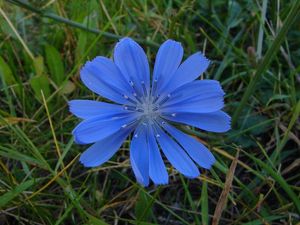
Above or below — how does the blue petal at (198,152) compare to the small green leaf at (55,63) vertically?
below

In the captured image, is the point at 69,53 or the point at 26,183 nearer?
the point at 26,183

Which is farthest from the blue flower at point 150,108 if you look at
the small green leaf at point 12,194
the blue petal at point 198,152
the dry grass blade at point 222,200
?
the small green leaf at point 12,194

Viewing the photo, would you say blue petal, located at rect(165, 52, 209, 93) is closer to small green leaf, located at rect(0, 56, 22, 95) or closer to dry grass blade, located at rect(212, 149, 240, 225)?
A: dry grass blade, located at rect(212, 149, 240, 225)

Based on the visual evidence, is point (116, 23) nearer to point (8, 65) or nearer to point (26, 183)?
point (8, 65)

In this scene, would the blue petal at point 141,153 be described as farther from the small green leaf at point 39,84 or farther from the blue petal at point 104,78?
the small green leaf at point 39,84

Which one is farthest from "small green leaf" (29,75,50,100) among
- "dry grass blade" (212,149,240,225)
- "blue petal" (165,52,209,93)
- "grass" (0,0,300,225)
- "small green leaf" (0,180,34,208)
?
"dry grass blade" (212,149,240,225)

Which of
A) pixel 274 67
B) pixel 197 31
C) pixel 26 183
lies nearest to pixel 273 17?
pixel 274 67

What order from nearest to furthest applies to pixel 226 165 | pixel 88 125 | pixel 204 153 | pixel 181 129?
1. pixel 88 125
2. pixel 204 153
3. pixel 181 129
4. pixel 226 165
